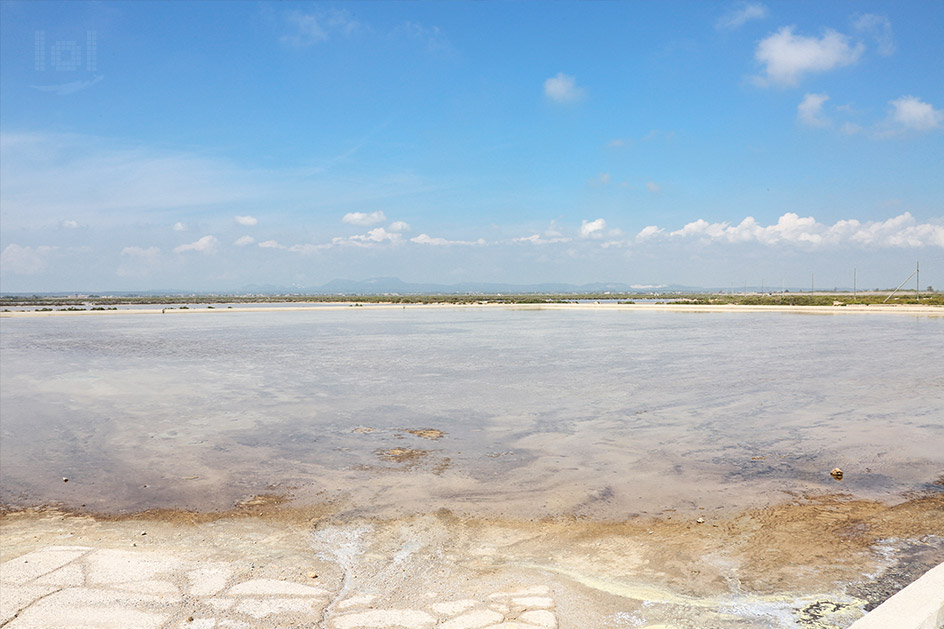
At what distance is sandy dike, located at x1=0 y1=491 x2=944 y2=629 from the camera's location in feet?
14.5

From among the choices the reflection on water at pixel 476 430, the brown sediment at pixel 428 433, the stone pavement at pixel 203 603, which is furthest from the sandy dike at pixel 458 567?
the brown sediment at pixel 428 433

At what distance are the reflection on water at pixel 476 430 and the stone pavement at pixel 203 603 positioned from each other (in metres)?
1.90

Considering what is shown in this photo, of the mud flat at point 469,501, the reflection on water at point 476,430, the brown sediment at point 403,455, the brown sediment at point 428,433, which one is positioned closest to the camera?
the mud flat at point 469,501

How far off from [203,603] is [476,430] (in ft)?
20.6

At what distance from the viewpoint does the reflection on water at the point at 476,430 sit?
737 centimetres

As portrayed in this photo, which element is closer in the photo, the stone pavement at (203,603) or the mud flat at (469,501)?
the stone pavement at (203,603)

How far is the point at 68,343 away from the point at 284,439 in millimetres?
24689

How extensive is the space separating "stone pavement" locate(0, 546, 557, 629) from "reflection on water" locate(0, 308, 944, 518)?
6.23 feet

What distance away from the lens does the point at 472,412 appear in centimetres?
1196

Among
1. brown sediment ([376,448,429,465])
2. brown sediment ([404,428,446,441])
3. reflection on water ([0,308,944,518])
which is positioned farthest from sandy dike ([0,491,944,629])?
brown sediment ([404,428,446,441])

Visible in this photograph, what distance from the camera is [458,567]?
205 inches

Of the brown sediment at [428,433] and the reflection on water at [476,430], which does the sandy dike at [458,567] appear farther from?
the brown sediment at [428,433]

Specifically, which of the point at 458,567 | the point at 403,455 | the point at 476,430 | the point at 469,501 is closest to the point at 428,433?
the point at 476,430

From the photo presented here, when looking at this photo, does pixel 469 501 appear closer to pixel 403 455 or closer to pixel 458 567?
pixel 458 567
